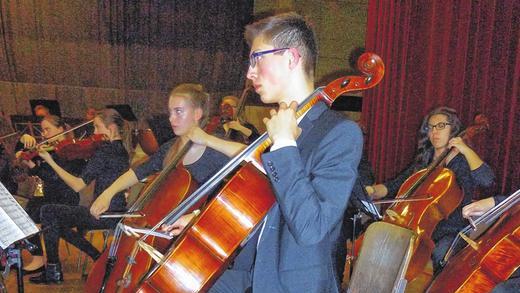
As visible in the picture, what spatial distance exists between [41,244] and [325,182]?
3.97 metres

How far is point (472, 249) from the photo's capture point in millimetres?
2656

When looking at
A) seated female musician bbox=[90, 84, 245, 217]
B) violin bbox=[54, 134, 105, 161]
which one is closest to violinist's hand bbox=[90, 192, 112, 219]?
seated female musician bbox=[90, 84, 245, 217]

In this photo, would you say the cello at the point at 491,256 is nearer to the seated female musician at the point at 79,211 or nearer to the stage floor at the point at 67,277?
the seated female musician at the point at 79,211

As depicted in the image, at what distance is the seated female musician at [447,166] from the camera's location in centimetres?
363

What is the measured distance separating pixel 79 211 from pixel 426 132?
7.83 ft

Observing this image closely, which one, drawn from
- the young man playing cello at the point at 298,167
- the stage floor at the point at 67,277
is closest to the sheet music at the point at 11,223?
the young man playing cello at the point at 298,167

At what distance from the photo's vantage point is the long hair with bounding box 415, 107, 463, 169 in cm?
391

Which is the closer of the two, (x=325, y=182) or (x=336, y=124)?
(x=325, y=182)

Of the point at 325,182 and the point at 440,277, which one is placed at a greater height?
the point at 325,182

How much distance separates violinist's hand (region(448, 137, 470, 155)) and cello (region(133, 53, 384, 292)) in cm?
196

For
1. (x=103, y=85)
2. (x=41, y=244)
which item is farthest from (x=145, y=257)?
(x=103, y=85)

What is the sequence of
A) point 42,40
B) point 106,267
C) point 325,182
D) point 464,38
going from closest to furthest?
1. point 325,182
2. point 106,267
3. point 464,38
4. point 42,40

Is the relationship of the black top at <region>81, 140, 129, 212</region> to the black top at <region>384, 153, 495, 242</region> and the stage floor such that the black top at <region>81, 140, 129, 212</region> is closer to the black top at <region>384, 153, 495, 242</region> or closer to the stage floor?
the stage floor

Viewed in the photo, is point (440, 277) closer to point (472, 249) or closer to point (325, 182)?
point (472, 249)
